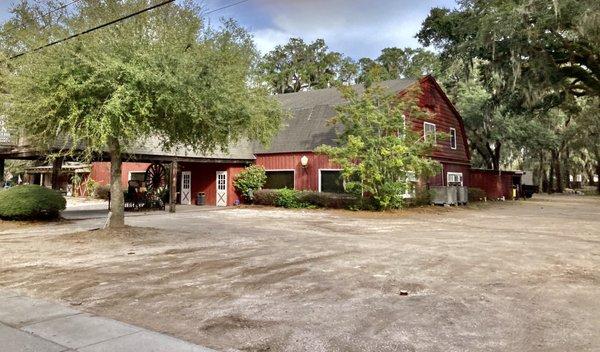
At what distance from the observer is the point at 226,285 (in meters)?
6.81

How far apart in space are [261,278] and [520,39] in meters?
17.5

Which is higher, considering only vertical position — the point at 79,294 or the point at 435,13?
the point at 435,13

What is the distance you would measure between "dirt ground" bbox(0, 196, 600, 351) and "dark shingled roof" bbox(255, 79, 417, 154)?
1231 cm

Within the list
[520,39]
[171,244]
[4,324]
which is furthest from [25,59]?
[520,39]

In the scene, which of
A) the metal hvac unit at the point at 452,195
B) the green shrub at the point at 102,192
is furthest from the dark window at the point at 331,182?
the green shrub at the point at 102,192

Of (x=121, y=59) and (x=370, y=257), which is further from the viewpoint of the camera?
(x=121, y=59)

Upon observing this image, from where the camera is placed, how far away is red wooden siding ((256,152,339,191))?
2428cm

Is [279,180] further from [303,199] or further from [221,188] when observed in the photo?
[221,188]

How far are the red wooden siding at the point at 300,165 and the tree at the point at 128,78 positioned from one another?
12.4 metres

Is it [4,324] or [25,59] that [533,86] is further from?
[4,324]

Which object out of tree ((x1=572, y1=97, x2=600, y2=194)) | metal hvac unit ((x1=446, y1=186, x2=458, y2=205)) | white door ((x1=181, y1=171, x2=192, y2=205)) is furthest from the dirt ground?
tree ((x1=572, y1=97, x2=600, y2=194))

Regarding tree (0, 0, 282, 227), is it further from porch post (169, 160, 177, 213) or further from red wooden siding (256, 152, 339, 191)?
red wooden siding (256, 152, 339, 191)

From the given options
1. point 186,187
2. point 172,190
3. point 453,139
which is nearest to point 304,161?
point 172,190

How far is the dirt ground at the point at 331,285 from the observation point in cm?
463
